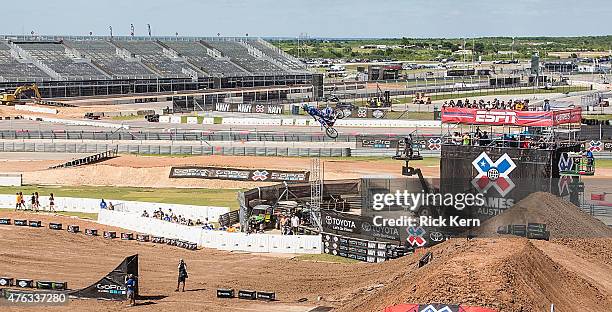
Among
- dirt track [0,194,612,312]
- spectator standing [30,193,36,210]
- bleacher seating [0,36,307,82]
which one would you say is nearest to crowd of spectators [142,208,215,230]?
dirt track [0,194,612,312]

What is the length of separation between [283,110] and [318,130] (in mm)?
17726

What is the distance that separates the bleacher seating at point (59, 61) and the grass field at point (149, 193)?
70.0 meters

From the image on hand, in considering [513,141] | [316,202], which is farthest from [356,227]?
[513,141]

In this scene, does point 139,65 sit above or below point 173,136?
above

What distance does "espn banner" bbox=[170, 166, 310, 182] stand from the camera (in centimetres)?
5329

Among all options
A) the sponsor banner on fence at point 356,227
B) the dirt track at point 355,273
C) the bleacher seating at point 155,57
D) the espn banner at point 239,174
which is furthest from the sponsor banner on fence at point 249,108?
the sponsor banner on fence at point 356,227

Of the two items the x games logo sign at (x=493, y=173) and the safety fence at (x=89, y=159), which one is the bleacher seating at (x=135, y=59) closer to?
the safety fence at (x=89, y=159)

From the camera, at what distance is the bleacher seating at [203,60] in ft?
480

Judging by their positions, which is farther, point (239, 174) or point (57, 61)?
point (57, 61)

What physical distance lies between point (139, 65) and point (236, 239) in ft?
342

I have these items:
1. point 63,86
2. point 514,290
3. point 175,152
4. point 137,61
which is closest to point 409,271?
point 514,290

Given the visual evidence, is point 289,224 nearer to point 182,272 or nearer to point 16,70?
point 182,272

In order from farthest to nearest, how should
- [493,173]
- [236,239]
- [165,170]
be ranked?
[165,170], [236,239], [493,173]

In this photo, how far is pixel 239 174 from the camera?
2208 inches
